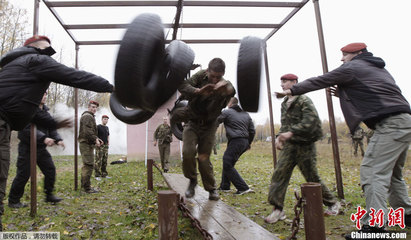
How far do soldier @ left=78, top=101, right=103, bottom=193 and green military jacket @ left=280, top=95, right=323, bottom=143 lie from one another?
187 inches

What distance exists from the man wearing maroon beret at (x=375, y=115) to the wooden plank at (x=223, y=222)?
1158mm

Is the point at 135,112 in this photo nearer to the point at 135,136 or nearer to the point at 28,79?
the point at 28,79

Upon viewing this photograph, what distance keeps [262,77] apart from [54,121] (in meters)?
2.86

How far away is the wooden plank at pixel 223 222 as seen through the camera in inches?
110

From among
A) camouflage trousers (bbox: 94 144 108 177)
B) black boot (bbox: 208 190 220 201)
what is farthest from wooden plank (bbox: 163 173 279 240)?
camouflage trousers (bbox: 94 144 108 177)

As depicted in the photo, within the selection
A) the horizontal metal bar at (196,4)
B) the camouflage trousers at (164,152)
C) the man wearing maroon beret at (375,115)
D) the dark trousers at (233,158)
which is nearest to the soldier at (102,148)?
the camouflage trousers at (164,152)

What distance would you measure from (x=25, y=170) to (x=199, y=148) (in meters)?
3.09

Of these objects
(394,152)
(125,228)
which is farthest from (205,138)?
(394,152)

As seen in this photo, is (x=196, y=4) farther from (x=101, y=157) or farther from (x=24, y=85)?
(x=101, y=157)

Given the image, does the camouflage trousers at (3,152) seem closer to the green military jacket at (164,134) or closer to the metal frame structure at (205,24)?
the metal frame structure at (205,24)

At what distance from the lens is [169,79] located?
3086 millimetres

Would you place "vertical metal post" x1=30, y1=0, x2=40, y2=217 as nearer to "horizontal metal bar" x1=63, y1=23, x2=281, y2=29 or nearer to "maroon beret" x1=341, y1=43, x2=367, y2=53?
"horizontal metal bar" x1=63, y1=23, x2=281, y2=29

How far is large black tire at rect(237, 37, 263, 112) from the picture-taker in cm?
302

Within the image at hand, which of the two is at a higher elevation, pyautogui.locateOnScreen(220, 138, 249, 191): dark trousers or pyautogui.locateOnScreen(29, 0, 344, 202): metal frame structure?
pyautogui.locateOnScreen(29, 0, 344, 202): metal frame structure
